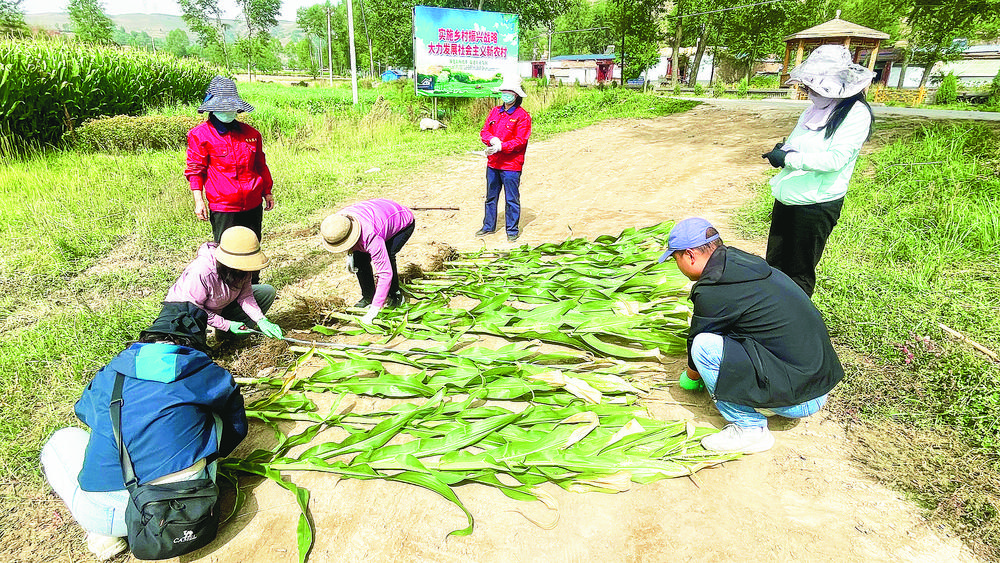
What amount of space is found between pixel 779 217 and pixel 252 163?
3438 mm

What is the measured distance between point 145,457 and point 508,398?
59.2 inches

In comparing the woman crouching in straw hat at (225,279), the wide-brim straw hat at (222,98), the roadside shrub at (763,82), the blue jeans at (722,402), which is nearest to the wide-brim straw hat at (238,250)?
the woman crouching in straw hat at (225,279)

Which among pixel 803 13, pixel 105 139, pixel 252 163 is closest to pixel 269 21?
pixel 803 13

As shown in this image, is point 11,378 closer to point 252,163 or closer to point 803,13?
point 252,163

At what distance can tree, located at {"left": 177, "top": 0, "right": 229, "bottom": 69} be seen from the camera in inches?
1854

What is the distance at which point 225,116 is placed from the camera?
3430 millimetres

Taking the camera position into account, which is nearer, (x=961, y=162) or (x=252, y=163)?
(x=252, y=163)

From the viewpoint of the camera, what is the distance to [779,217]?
9.69 feet

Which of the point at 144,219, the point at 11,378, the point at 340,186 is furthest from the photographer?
the point at 340,186

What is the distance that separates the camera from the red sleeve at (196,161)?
136 inches

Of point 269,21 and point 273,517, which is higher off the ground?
point 269,21

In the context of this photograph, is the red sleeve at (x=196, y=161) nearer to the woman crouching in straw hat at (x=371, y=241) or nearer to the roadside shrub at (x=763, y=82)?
the woman crouching in straw hat at (x=371, y=241)

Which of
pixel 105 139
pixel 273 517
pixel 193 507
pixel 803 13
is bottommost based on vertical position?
pixel 273 517

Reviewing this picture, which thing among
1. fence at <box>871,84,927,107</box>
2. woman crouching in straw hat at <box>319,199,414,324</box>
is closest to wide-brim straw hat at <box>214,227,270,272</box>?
woman crouching in straw hat at <box>319,199,414,324</box>
